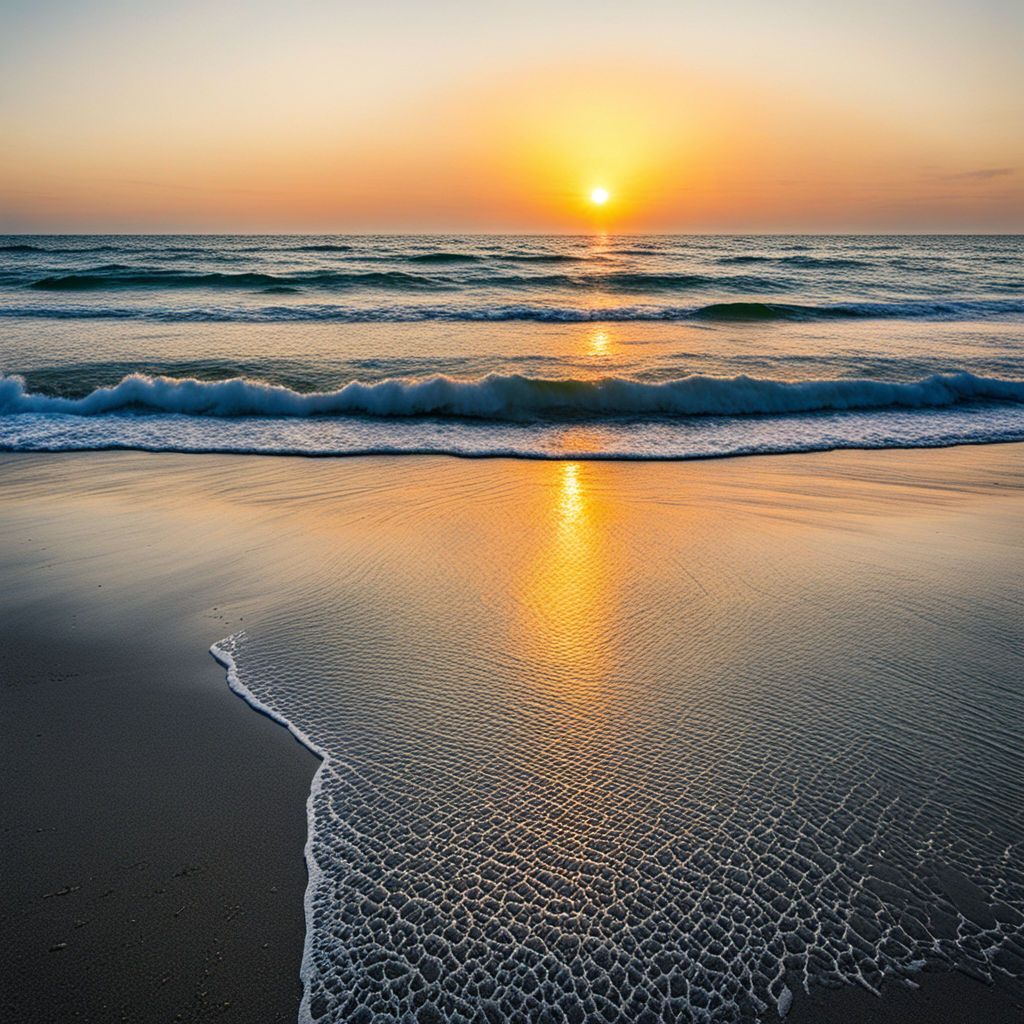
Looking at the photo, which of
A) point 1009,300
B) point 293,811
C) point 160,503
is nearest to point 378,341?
point 160,503

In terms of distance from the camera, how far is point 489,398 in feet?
32.4

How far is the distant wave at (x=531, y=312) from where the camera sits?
17.9 metres

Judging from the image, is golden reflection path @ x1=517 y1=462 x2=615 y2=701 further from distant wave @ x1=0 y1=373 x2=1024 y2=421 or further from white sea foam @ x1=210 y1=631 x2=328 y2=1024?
distant wave @ x1=0 y1=373 x2=1024 y2=421

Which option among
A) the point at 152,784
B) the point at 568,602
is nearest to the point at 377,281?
the point at 568,602

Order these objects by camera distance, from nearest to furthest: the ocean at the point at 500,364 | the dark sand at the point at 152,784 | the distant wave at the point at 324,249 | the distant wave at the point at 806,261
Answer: the dark sand at the point at 152,784 → the ocean at the point at 500,364 → the distant wave at the point at 806,261 → the distant wave at the point at 324,249

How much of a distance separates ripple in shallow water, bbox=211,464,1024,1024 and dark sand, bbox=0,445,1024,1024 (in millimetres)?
137

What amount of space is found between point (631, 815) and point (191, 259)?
35167mm

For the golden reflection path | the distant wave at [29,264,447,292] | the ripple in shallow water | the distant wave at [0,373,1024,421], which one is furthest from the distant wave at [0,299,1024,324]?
the ripple in shallow water

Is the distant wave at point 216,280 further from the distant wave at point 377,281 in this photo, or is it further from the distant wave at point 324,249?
the distant wave at point 324,249

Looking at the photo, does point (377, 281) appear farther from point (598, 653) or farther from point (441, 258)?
point (598, 653)

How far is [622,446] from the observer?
8.11 m

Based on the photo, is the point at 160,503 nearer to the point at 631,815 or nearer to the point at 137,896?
the point at 137,896

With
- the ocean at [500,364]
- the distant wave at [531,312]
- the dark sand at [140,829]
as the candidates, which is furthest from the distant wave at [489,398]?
the distant wave at [531,312]

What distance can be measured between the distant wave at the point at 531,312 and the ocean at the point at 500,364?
0.33 ft
